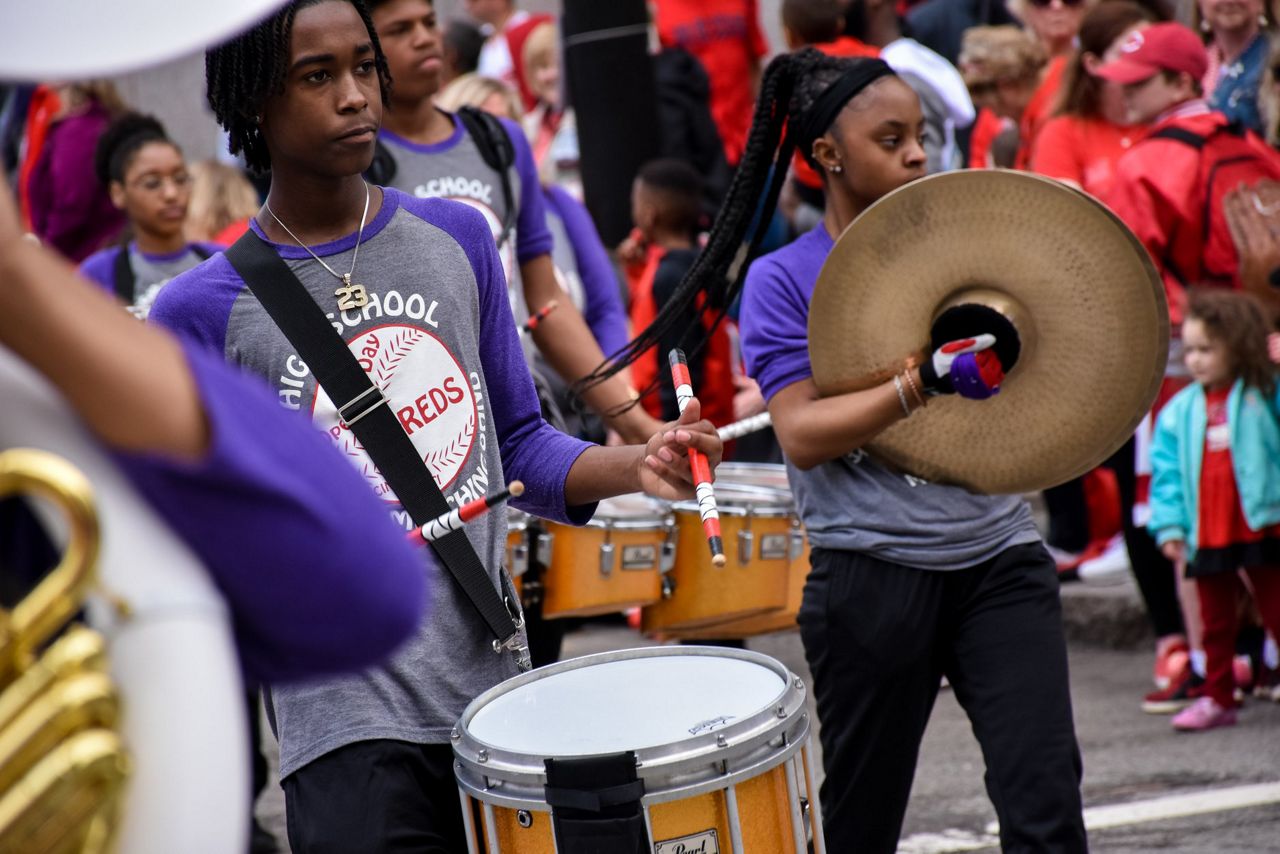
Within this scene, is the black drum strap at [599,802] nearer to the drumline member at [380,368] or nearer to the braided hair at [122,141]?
the drumline member at [380,368]

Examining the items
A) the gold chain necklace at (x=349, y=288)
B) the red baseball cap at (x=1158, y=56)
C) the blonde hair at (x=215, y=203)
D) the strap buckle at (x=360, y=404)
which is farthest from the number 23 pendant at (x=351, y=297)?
the blonde hair at (x=215, y=203)

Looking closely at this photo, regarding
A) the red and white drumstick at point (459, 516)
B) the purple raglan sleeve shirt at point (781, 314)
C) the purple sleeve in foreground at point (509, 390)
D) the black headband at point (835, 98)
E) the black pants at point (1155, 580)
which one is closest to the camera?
the red and white drumstick at point (459, 516)

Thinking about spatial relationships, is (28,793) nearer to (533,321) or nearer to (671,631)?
(533,321)

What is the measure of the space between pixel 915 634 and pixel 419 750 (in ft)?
4.01

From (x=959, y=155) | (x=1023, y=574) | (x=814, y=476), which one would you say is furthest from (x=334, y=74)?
(x=959, y=155)

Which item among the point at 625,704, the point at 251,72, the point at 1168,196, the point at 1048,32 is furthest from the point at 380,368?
the point at 1048,32

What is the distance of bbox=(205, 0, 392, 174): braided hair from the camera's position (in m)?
2.65

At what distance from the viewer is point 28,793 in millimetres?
1155

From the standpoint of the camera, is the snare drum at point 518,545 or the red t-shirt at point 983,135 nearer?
the snare drum at point 518,545

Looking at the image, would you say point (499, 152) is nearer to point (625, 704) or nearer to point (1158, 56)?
point (625, 704)

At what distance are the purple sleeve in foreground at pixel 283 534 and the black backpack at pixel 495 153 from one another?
3.13 metres

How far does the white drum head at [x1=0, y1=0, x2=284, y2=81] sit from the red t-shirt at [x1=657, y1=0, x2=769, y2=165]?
25.7 ft

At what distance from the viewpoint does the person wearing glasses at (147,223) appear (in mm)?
5938

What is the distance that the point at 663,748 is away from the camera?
2326mm
